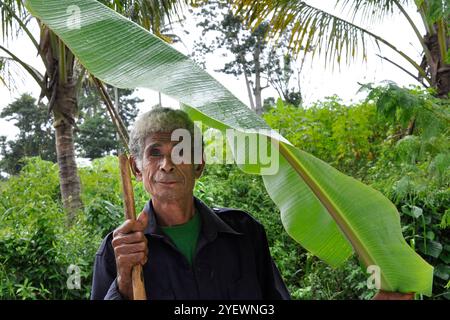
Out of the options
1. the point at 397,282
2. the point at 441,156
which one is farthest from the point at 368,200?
the point at 441,156

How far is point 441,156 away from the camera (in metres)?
2.44

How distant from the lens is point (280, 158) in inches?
58.4

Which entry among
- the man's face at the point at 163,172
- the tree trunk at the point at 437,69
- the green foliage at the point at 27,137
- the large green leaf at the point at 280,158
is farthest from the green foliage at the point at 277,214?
the green foliage at the point at 27,137

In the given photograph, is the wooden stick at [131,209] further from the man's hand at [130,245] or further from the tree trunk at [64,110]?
the tree trunk at [64,110]

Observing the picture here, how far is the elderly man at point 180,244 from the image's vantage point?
149 cm

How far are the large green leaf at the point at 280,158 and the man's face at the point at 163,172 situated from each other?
121mm

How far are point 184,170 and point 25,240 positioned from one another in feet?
9.53

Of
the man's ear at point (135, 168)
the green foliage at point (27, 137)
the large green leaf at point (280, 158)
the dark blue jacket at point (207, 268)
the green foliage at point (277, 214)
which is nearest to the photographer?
the large green leaf at point (280, 158)

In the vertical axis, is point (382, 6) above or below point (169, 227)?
above

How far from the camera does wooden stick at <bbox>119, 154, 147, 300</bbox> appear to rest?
1335 millimetres

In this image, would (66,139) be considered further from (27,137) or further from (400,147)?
(27,137)

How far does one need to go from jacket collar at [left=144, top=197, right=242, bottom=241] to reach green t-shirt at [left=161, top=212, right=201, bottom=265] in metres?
0.02

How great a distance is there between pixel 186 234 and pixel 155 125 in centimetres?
30
